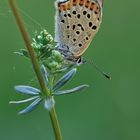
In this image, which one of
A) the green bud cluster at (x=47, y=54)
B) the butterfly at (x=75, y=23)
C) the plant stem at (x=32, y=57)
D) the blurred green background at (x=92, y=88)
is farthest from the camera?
the blurred green background at (x=92, y=88)

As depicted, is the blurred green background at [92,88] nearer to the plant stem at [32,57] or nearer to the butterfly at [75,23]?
the butterfly at [75,23]

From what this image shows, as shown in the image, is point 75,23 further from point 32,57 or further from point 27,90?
point 32,57

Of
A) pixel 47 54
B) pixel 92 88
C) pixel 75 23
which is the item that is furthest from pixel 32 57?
pixel 92 88

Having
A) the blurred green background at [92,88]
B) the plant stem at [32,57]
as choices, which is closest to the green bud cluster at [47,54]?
the plant stem at [32,57]

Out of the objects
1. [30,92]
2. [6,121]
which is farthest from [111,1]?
[30,92]

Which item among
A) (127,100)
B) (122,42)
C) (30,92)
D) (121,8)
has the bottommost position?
(30,92)

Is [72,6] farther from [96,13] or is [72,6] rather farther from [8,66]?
[8,66]
